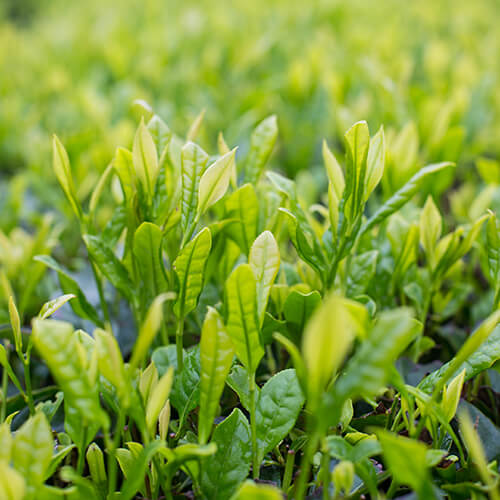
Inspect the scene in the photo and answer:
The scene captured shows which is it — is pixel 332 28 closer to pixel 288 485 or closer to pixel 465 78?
pixel 465 78

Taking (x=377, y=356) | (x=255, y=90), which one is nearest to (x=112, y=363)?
(x=377, y=356)

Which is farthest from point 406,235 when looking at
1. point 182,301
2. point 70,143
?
point 70,143

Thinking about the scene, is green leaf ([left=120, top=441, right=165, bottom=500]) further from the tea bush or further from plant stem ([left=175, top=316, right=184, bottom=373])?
plant stem ([left=175, top=316, right=184, bottom=373])

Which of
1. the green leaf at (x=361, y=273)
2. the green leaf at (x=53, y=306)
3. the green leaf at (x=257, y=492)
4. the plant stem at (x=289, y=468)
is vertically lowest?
the plant stem at (x=289, y=468)

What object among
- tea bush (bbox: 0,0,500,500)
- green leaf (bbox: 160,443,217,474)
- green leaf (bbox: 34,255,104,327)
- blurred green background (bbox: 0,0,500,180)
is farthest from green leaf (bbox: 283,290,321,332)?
blurred green background (bbox: 0,0,500,180)

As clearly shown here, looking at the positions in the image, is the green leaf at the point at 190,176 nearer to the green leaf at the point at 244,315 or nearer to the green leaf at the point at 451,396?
the green leaf at the point at 244,315

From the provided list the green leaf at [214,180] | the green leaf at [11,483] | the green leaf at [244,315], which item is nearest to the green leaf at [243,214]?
the green leaf at [214,180]

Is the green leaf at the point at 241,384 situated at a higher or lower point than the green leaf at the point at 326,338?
lower
